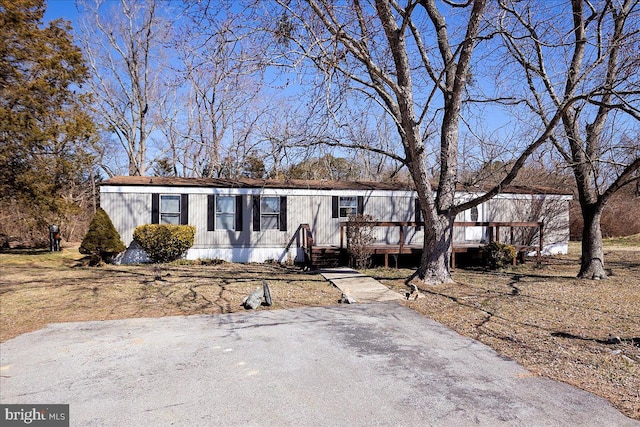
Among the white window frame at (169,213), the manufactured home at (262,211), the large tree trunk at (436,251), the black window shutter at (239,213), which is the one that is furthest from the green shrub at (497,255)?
the white window frame at (169,213)

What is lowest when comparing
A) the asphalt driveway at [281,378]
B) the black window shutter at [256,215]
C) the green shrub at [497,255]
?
the asphalt driveway at [281,378]

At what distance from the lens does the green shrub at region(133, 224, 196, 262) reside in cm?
1177

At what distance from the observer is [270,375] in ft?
12.1

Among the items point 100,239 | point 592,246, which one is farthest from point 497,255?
point 100,239

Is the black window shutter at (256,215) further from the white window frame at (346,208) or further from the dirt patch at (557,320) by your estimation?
the dirt patch at (557,320)

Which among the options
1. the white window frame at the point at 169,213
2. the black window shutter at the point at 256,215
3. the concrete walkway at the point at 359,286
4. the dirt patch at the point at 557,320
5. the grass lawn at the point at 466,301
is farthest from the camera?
the black window shutter at the point at 256,215

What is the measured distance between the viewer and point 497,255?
1127 cm

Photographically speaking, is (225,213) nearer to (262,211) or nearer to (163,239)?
(262,211)

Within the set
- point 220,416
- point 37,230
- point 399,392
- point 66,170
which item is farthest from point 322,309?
point 37,230

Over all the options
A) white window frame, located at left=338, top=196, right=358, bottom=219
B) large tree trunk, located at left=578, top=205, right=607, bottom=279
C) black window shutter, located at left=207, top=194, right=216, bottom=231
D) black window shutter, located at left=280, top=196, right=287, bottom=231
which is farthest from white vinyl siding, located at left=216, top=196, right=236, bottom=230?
large tree trunk, located at left=578, top=205, right=607, bottom=279

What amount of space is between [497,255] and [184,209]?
923 cm

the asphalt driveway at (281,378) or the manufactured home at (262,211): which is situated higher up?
the manufactured home at (262,211)

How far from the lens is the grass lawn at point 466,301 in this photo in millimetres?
4074

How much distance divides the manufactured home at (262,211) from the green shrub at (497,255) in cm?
73
